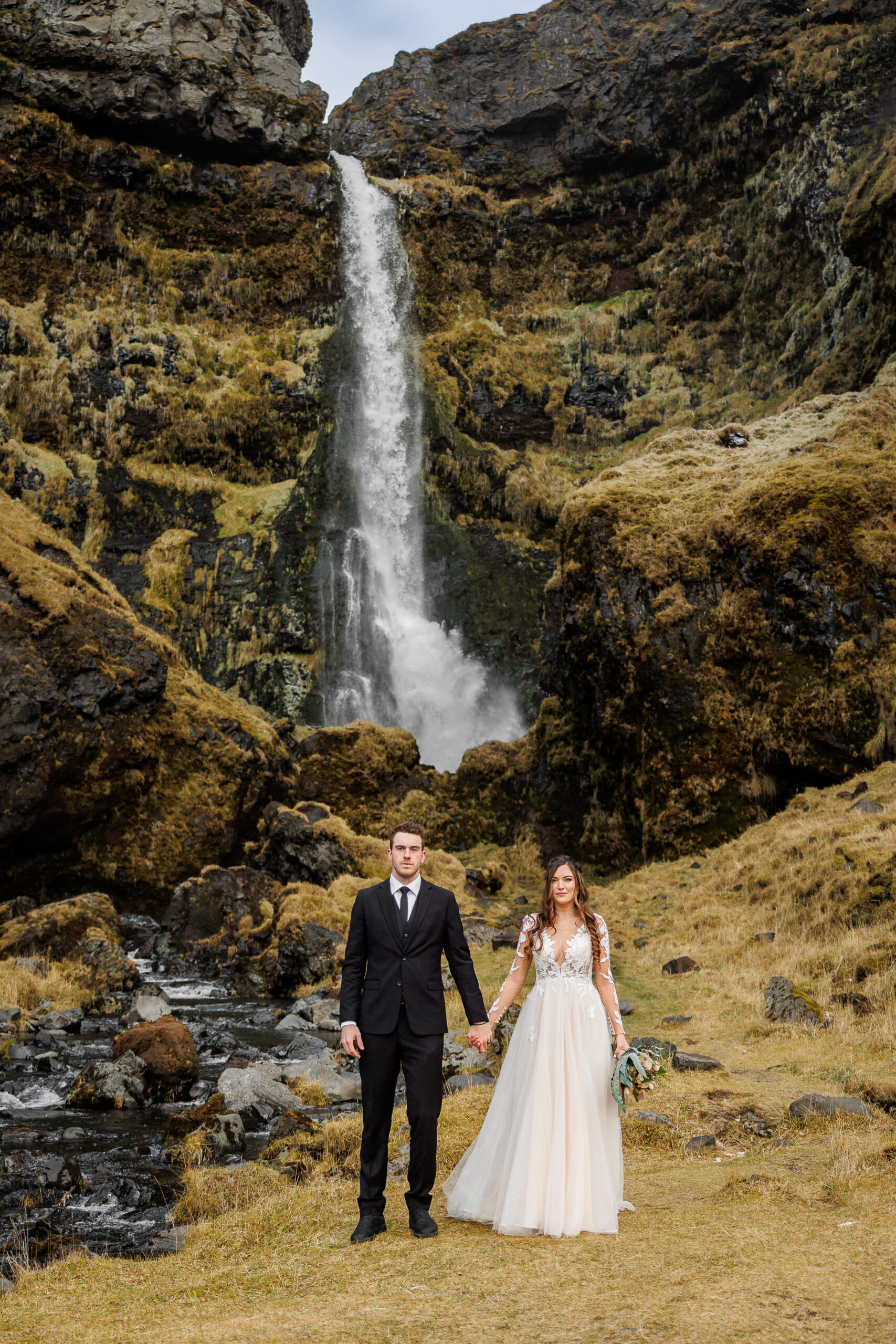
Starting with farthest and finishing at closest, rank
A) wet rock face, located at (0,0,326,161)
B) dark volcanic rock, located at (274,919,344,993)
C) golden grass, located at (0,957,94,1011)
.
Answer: wet rock face, located at (0,0,326,161) < dark volcanic rock, located at (274,919,344,993) < golden grass, located at (0,957,94,1011)

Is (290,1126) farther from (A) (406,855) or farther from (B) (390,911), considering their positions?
(A) (406,855)

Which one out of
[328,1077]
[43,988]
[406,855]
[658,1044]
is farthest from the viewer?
[43,988]

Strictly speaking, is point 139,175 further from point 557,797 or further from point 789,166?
point 557,797

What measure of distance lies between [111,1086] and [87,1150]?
1.66 meters

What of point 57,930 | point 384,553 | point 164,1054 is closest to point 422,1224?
point 164,1054

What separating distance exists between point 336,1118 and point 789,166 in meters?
56.7

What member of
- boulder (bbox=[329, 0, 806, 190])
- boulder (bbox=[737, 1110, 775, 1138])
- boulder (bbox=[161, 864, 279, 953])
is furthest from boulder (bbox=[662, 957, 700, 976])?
boulder (bbox=[329, 0, 806, 190])

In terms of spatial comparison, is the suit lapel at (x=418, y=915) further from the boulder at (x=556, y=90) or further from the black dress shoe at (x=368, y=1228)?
the boulder at (x=556, y=90)

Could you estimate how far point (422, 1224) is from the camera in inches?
209

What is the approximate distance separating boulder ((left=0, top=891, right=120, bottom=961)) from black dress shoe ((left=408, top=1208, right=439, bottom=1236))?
1434cm

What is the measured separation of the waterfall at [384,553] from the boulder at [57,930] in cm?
2326

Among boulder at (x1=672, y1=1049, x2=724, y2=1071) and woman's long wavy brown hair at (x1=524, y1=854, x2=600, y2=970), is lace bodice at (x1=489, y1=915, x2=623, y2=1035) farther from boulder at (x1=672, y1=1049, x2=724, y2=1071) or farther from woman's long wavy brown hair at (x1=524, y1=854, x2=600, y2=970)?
boulder at (x1=672, y1=1049, x2=724, y2=1071)

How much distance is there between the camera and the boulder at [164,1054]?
37.2ft

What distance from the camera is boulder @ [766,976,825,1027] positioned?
10.6 metres
